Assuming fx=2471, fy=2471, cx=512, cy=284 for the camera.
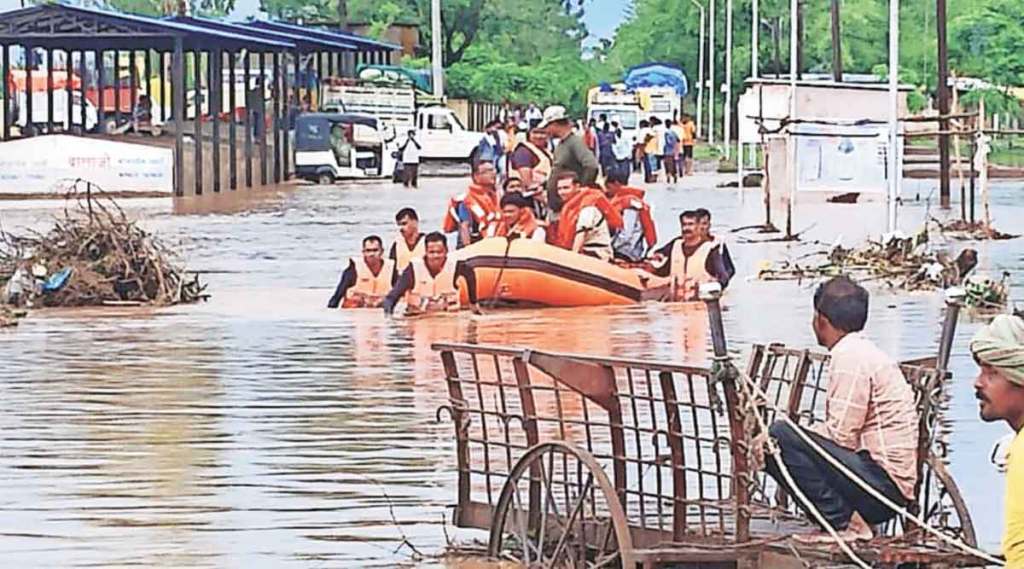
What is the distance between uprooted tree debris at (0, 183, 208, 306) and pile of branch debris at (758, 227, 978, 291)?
5.98 m

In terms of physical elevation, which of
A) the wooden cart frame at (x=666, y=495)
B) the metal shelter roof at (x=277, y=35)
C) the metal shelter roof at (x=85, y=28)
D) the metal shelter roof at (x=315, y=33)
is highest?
the metal shelter roof at (x=315, y=33)

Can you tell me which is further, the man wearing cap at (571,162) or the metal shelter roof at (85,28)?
the metal shelter roof at (85,28)

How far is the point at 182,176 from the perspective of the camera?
47156 mm

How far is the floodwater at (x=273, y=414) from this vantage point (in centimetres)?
A: 976

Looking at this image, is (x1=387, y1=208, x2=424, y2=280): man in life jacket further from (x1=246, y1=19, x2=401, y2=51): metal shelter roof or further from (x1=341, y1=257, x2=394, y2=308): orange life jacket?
(x1=246, y1=19, x2=401, y2=51): metal shelter roof

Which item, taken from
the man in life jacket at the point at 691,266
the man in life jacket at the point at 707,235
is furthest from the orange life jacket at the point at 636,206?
the man in life jacket at the point at 707,235

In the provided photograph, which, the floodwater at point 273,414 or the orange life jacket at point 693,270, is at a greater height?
the orange life jacket at point 693,270

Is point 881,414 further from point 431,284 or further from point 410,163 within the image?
point 410,163

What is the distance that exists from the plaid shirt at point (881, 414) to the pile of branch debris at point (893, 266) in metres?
14.0

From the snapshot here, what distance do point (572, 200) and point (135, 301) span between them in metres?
3.94

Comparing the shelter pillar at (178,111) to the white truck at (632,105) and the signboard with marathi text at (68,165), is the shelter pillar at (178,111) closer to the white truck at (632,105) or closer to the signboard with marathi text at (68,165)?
the signboard with marathi text at (68,165)

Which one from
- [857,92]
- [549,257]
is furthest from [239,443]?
[857,92]

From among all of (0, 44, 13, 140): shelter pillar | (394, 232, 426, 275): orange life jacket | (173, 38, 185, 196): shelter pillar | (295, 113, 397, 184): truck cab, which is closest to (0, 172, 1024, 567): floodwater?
(394, 232, 426, 275): orange life jacket

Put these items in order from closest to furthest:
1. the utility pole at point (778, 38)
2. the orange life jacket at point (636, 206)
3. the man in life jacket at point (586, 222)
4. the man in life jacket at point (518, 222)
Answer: the man in life jacket at point (518, 222) < the man in life jacket at point (586, 222) < the orange life jacket at point (636, 206) < the utility pole at point (778, 38)
